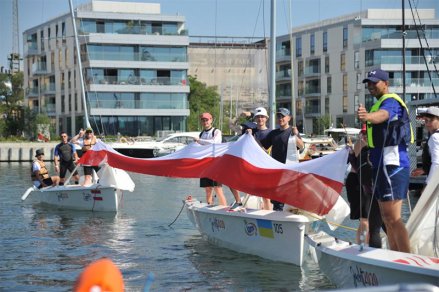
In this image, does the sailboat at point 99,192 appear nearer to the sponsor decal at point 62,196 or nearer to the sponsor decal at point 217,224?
the sponsor decal at point 62,196

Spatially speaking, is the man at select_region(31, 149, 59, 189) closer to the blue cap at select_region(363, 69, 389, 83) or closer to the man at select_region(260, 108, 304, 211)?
the man at select_region(260, 108, 304, 211)

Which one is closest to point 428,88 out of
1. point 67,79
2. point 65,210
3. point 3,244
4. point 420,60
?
point 420,60

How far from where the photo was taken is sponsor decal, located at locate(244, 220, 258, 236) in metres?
12.9

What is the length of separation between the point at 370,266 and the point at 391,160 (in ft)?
4.15

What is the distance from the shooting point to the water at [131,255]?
37.1 ft

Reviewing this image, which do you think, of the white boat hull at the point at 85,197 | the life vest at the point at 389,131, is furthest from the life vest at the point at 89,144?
the life vest at the point at 389,131

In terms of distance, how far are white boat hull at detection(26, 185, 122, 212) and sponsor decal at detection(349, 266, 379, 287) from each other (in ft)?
39.1

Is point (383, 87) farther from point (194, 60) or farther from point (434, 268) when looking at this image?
point (194, 60)

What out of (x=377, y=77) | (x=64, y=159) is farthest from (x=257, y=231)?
(x=64, y=159)

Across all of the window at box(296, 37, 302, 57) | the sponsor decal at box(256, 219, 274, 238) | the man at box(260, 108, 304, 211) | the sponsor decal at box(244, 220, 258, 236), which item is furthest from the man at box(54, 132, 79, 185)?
the window at box(296, 37, 302, 57)

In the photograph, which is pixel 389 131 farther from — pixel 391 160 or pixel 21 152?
pixel 21 152

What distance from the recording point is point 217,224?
14211mm

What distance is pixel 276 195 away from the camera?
1242 cm

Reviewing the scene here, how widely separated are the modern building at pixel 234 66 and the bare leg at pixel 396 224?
10831cm
